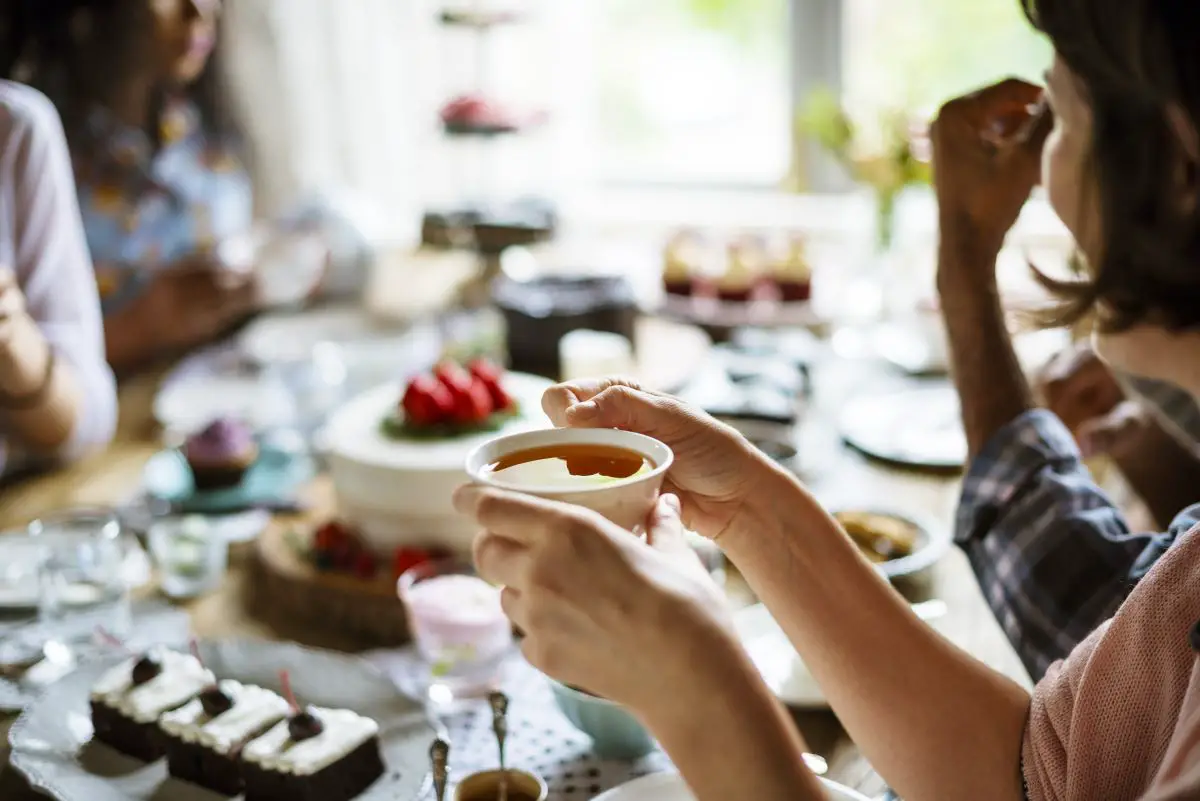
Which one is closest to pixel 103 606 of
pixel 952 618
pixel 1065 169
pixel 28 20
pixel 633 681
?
pixel 633 681

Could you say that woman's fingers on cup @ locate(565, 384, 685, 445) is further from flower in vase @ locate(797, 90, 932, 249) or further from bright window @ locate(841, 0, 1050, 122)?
bright window @ locate(841, 0, 1050, 122)

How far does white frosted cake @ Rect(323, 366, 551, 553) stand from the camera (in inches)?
58.3

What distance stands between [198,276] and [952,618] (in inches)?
74.5

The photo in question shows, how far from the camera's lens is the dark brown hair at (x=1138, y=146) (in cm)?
77

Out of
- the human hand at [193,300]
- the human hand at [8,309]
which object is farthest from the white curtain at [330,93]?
the human hand at [8,309]

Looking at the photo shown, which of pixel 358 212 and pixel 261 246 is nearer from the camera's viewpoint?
pixel 261 246

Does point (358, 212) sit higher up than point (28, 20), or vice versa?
point (28, 20)

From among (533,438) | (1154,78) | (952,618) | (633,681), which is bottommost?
(952,618)

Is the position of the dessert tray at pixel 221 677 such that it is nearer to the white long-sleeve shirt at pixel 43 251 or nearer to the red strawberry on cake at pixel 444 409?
the red strawberry on cake at pixel 444 409

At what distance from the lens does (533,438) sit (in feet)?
2.90

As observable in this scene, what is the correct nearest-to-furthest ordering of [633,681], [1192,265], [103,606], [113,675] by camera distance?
[633,681], [1192,265], [113,675], [103,606]

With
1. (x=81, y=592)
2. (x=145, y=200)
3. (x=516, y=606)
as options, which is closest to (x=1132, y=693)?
(x=516, y=606)

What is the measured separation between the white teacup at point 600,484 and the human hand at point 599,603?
2cm

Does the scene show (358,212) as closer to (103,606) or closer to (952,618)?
(103,606)
